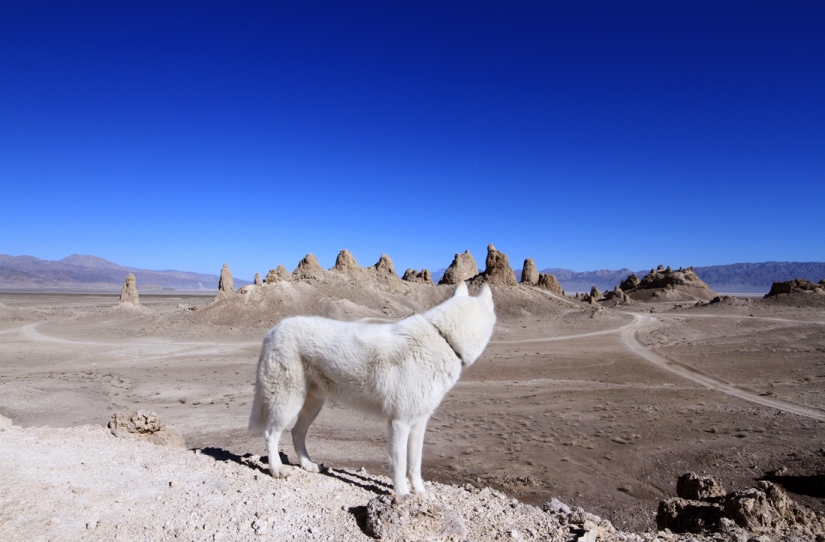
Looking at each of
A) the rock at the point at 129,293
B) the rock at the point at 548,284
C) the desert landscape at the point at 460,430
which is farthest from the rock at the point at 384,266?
the rock at the point at 129,293

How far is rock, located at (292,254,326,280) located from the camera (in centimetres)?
4031

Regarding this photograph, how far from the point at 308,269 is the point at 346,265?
354 centimetres

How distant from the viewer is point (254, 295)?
31516 mm

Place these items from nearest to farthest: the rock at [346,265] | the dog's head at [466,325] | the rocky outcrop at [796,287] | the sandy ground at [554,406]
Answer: the dog's head at [466,325] → the sandy ground at [554,406] → the rocky outcrop at [796,287] → the rock at [346,265]

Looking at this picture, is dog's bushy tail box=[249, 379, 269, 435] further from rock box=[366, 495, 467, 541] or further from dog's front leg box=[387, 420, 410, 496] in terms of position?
rock box=[366, 495, 467, 541]

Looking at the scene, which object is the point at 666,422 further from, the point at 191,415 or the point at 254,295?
the point at 254,295

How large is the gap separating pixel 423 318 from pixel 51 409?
11010 millimetres

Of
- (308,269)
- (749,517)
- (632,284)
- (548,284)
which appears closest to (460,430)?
(749,517)

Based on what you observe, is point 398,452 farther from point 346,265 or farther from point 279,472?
point 346,265

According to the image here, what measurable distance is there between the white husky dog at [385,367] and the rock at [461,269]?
4702 centimetres

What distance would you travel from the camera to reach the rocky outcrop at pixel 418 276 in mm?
52562

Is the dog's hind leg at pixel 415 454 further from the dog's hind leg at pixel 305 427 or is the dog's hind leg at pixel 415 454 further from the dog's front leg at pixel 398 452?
the dog's hind leg at pixel 305 427

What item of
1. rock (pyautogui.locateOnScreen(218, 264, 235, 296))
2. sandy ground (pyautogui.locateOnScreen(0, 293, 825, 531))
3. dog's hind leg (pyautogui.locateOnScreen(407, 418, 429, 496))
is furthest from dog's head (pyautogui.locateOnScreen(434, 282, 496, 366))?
rock (pyautogui.locateOnScreen(218, 264, 235, 296))

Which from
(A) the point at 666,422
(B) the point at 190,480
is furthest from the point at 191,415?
(A) the point at 666,422
